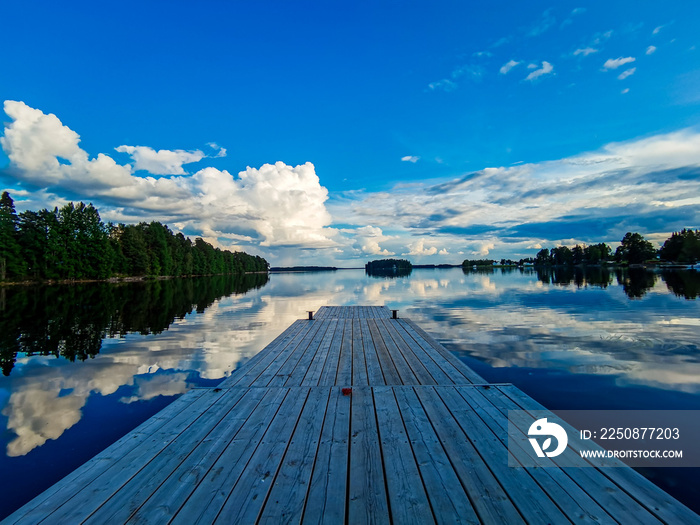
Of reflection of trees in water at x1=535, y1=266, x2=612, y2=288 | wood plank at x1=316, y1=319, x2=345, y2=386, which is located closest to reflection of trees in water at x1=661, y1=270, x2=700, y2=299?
reflection of trees in water at x1=535, y1=266, x2=612, y2=288

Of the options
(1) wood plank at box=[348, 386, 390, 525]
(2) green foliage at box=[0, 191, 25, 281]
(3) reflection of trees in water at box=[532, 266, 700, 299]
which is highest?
(2) green foliage at box=[0, 191, 25, 281]

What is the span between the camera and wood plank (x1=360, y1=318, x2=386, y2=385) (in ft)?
23.2

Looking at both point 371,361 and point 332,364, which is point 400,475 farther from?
point 371,361

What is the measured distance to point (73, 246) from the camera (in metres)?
54.8

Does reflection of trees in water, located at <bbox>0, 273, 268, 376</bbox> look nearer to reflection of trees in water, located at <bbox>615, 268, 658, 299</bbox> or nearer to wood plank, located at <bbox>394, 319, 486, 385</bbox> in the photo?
wood plank, located at <bbox>394, 319, 486, 385</bbox>

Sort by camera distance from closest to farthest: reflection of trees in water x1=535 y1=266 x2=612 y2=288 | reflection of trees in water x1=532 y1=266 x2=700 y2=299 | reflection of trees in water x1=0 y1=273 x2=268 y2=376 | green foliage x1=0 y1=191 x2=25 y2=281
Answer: reflection of trees in water x1=0 y1=273 x2=268 y2=376 < reflection of trees in water x1=532 y1=266 x2=700 y2=299 < reflection of trees in water x1=535 y1=266 x2=612 y2=288 < green foliage x1=0 y1=191 x2=25 y2=281

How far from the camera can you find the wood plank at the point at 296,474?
9.52ft

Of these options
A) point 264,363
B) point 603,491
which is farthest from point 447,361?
point 603,491

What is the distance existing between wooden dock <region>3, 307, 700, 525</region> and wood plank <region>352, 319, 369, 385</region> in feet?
2.54

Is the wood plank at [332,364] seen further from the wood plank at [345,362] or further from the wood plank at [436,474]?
the wood plank at [436,474]

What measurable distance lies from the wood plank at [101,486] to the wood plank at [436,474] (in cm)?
308

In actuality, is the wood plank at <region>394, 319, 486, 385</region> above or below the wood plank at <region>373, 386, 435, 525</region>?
below
